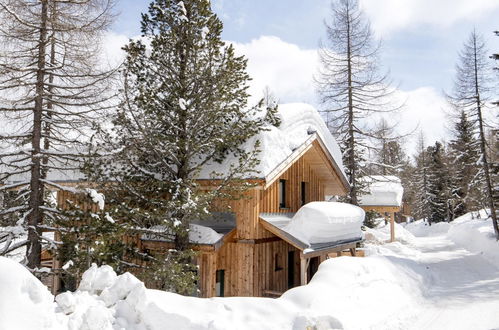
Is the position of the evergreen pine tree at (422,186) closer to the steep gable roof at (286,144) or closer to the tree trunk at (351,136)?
the tree trunk at (351,136)

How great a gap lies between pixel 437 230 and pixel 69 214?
1771 inches

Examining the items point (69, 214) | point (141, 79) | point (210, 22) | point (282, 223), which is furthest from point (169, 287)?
point (210, 22)

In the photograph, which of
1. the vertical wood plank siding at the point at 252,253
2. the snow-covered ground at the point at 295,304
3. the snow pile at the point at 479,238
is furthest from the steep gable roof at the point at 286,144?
the snow pile at the point at 479,238

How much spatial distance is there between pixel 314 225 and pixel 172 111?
6318 millimetres

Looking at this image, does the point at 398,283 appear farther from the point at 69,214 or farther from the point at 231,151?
the point at 69,214

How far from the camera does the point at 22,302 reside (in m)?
4.39

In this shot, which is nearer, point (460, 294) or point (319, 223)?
point (319, 223)

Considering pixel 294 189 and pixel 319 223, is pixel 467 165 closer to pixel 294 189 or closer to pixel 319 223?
pixel 294 189

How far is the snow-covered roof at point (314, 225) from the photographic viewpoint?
39.5 ft

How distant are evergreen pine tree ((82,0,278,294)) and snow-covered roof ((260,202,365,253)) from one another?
272cm

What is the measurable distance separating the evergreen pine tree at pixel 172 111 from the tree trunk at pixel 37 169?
1.52 m

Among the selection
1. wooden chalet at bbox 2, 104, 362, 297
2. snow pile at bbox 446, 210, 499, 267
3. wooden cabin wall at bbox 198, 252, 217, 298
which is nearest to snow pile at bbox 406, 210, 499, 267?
snow pile at bbox 446, 210, 499, 267

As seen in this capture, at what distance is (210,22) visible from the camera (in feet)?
35.7

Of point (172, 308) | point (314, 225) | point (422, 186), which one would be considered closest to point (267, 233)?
point (314, 225)
